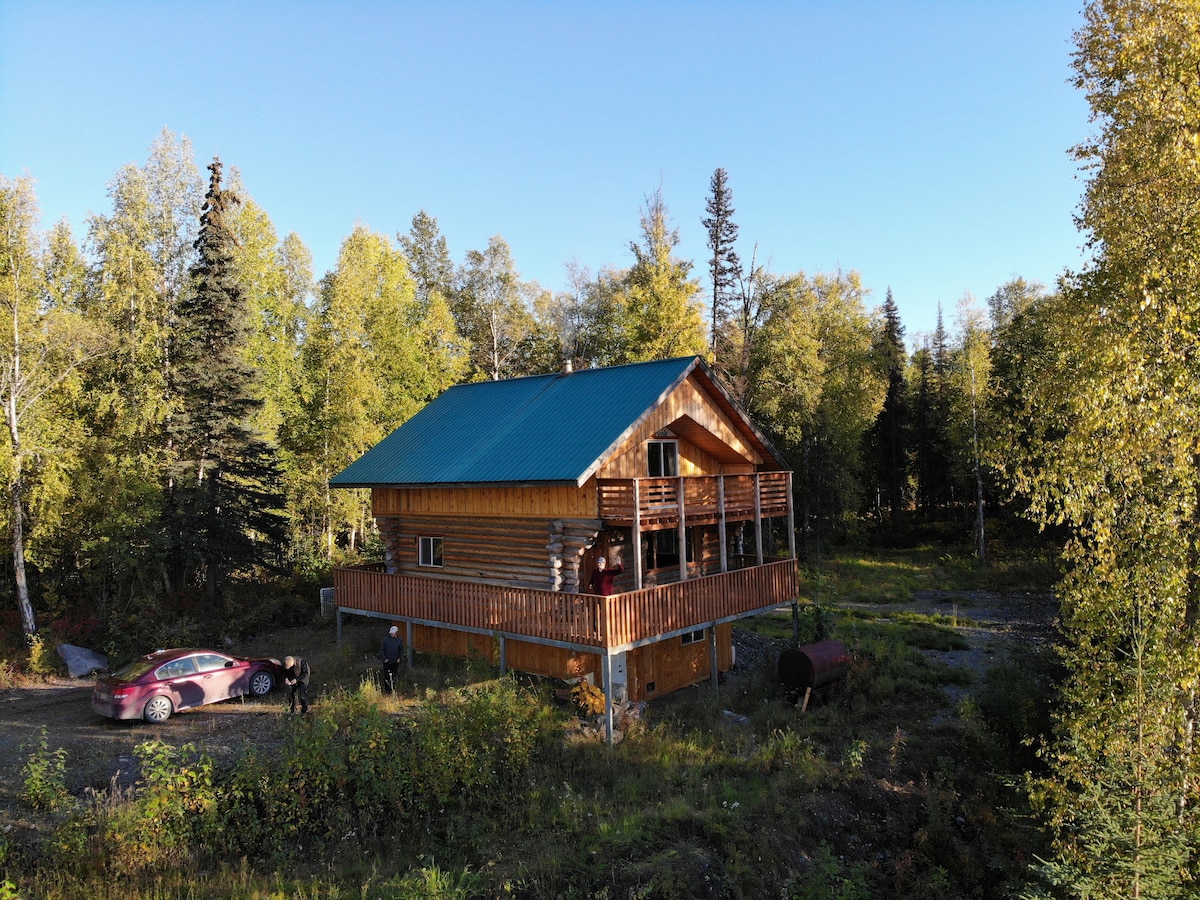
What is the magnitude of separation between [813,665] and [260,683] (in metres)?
13.3

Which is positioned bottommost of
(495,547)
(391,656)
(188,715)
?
(188,715)

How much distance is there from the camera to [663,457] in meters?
19.9

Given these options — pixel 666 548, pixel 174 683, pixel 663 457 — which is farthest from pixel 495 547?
pixel 174 683

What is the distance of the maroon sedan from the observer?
15758mm

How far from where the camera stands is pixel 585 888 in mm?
10234

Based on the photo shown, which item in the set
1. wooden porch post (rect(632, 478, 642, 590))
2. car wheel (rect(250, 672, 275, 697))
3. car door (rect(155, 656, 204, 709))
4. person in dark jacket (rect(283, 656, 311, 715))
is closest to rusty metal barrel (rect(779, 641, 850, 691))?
wooden porch post (rect(632, 478, 642, 590))

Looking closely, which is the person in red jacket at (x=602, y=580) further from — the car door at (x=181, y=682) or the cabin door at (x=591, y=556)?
the car door at (x=181, y=682)

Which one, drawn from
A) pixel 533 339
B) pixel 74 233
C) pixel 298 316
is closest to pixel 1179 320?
pixel 298 316

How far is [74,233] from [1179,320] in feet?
119

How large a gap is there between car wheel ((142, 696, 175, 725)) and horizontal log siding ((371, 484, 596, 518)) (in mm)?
7669

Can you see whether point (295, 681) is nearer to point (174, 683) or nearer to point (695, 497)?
point (174, 683)

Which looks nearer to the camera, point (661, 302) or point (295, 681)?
point (295, 681)

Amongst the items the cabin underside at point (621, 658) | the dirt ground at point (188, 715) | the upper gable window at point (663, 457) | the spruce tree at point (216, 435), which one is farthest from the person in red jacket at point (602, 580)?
the spruce tree at point (216, 435)

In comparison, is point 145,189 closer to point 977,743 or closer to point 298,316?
point 298,316
